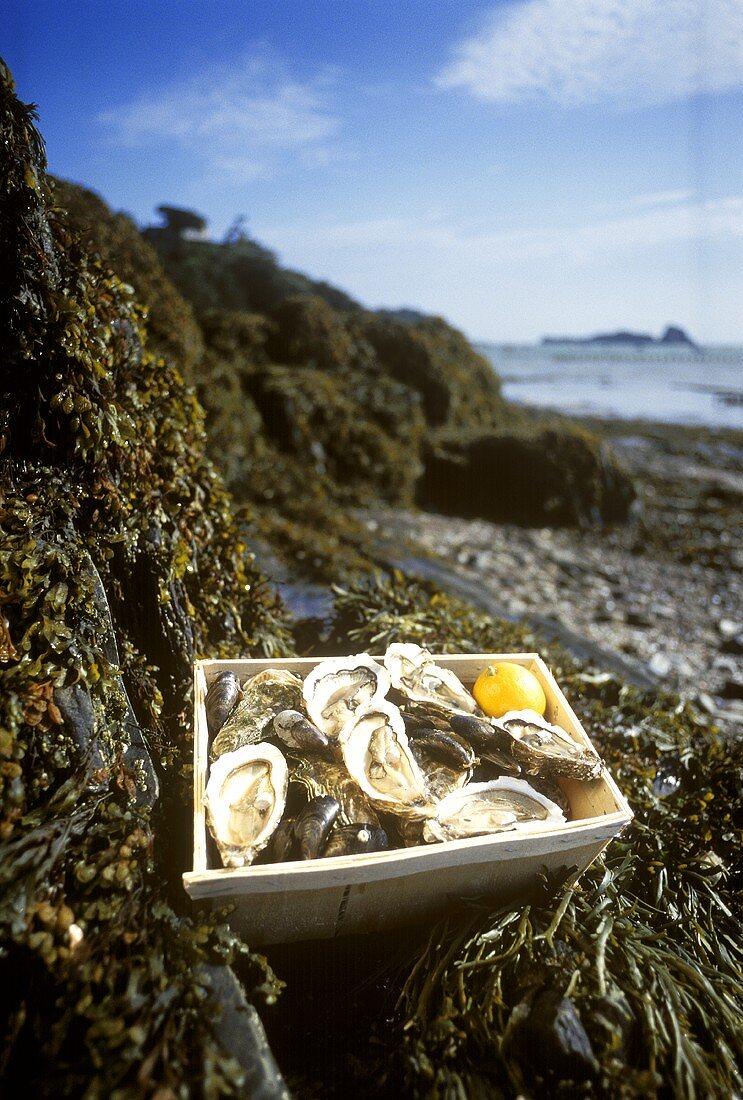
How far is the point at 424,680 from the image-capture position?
3.15 m

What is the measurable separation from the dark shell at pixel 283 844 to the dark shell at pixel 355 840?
13cm

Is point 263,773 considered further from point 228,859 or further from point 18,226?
point 18,226

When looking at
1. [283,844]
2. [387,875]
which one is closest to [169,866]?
[283,844]

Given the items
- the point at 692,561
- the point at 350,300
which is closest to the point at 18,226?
the point at 692,561

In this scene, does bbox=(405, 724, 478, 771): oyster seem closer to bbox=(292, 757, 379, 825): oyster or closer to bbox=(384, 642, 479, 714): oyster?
bbox=(384, 642, 479, 714): oyster

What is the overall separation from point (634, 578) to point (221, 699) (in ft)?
28.2

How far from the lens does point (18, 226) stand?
2547 millimetres

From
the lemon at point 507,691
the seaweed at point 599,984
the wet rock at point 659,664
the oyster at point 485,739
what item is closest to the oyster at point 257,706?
the oyster at point 485,739

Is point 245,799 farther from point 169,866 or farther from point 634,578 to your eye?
point 634,578

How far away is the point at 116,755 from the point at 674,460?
18.8 m

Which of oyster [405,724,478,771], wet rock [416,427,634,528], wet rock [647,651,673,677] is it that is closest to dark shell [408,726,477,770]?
oyster [405,724,478,771]

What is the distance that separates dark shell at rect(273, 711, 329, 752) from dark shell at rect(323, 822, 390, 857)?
14.3 inches

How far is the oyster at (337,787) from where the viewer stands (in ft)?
8.16

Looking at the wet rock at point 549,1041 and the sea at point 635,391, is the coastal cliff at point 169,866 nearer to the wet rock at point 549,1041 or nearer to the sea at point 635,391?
the wet rock at point 549,1041
